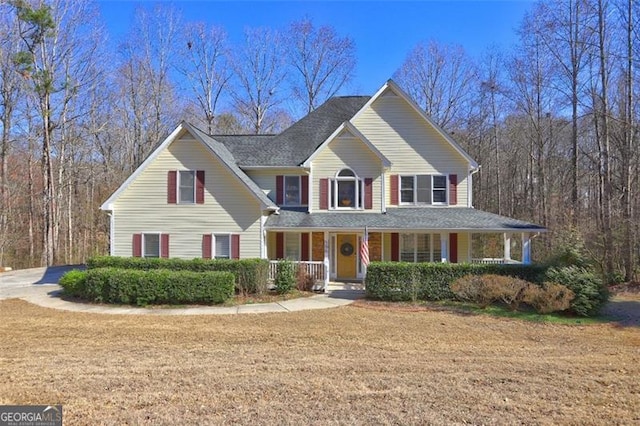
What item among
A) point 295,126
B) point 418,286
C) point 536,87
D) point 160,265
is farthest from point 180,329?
point 536,87

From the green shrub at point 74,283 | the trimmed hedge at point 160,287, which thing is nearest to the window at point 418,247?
the trimmed hedge at point 160,287

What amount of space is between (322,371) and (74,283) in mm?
11078

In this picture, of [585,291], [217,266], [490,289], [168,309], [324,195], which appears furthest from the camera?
[324,195]

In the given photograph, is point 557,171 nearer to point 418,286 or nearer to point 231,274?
point 418,286

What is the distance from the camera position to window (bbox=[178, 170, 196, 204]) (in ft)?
51.3

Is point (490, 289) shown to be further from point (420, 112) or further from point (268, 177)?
point (268, 177)

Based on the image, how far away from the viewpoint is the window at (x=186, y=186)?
1565 centimetres

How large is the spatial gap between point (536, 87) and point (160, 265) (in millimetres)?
26897

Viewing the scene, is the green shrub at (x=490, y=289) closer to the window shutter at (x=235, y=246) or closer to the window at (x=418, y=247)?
the window at (x=418, y=247)

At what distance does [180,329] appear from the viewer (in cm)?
927

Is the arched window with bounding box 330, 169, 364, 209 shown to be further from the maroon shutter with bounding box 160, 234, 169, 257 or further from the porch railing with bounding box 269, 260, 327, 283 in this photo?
the maroon shutter with bounding box 160, 234, 169, 257

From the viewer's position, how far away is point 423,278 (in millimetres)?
12750

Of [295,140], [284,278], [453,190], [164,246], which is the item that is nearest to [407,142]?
[453,190]

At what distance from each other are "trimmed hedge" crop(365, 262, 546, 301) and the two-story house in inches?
94.2
